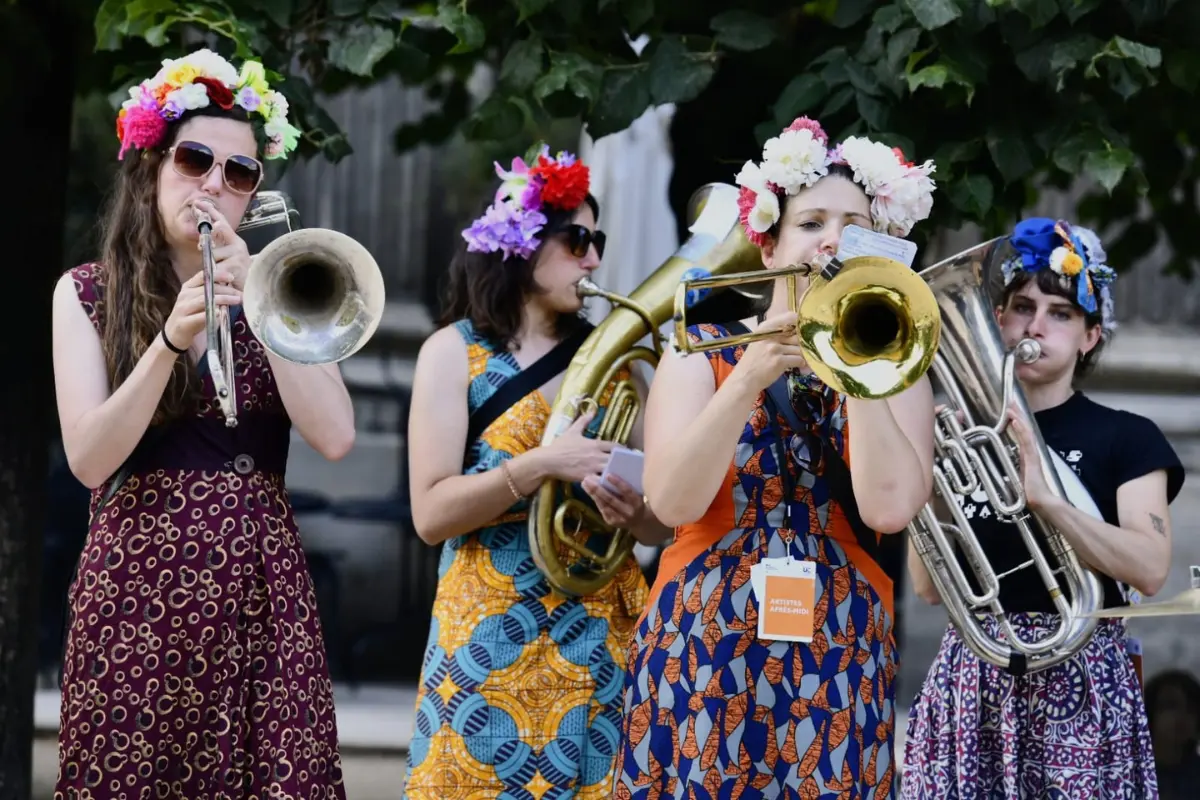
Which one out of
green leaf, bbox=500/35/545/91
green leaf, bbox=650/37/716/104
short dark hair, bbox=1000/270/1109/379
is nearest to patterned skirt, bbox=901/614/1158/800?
short dark hair, bbox=1000/270/1109/379

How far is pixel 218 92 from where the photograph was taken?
3670 mm

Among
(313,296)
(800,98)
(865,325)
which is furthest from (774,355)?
(800,98)

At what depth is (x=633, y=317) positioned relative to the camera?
14.3ft

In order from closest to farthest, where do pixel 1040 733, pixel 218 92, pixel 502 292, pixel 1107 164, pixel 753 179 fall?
pixel 753 179
pixel 218 92
pixel 1040 733
pixel 502 292
pixel 1107 164

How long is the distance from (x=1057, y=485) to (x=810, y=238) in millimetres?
1028

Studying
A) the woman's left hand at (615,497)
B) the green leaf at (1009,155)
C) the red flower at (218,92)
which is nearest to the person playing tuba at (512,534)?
the woman's left hand at (615,497)

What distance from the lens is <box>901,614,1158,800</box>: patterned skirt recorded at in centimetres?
387

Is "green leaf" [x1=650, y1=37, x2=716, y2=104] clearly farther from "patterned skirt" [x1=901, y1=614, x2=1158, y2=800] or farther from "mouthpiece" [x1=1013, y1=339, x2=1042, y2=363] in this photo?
"patterned skirt" [x1=901, y1=614, x2=1158, y2=800]

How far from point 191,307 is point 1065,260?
1.99 m

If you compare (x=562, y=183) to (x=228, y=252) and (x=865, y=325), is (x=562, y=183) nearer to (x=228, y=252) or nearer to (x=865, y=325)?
(x=228, y=252)

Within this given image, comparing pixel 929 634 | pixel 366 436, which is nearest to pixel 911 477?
pixel 929 634

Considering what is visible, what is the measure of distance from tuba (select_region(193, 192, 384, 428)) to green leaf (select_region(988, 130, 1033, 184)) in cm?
186

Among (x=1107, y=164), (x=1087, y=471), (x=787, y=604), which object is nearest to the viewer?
(x=787, y=604)

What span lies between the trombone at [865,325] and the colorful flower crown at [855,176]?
229 millimetres
